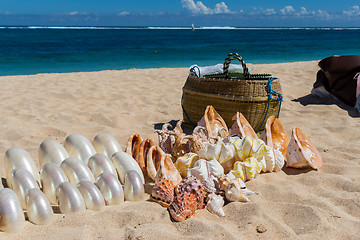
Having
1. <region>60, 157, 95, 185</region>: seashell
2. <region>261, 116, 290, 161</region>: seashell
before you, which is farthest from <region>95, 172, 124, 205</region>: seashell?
<region>261, 116, 290, 161</region>: seashell

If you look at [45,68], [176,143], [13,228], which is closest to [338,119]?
[176,143]

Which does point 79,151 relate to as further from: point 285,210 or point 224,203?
point 285,210

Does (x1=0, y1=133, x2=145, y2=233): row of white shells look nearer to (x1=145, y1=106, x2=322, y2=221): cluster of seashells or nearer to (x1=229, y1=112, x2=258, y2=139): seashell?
(x1=145, y1=106, x2=322, y2=221): cluster of seashells

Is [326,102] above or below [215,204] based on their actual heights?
above

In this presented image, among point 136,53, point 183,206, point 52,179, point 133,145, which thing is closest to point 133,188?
point 183,206

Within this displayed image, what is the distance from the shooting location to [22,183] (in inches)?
80.5

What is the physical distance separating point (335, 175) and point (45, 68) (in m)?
12.0

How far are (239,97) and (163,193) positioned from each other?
1560 millimetres

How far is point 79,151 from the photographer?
2.53 metres

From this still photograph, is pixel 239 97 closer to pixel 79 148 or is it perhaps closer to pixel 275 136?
pixel 275 136

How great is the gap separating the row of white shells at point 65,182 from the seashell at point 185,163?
0.99ft

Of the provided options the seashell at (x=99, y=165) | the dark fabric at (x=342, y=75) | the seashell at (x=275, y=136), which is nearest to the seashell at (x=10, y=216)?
the seashell at (x=99, y=165)

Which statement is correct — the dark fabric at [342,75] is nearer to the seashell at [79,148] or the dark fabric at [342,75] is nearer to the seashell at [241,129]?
the seashell at [241,129]

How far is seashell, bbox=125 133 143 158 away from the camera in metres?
2.81
